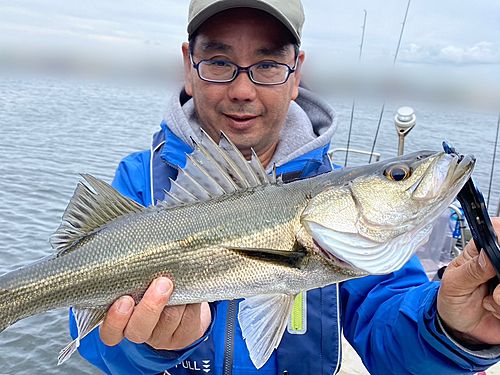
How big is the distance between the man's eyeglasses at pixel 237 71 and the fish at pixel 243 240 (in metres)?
0.79

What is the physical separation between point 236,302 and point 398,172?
3.65 feet

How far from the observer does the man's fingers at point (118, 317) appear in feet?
6.68

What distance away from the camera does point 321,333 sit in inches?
107

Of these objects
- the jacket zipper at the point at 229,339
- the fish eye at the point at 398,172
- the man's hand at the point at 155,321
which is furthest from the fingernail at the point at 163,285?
the fish eye at the point at 398,172

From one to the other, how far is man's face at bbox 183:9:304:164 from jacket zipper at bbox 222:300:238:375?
0.92 metres

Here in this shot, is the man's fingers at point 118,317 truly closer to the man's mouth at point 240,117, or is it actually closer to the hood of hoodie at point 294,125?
the hood of hoodie at point 294,125

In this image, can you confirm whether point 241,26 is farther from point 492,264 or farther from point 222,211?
point 492,264

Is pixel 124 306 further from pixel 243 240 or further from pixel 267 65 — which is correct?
pixel 267 65

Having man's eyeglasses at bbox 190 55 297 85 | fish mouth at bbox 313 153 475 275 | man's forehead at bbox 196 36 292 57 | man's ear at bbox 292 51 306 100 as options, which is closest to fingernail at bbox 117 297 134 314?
fish mouth at bbox 313 153 475 275

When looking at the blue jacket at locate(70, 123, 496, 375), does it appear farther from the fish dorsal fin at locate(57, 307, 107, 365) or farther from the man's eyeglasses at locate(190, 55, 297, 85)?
the man's eyeglasses at locate(190, 55, 297, 85)

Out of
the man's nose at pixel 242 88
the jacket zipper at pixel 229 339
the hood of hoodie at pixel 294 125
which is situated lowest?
the jacket zipper at pixel 229 339

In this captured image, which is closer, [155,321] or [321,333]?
[155,321]

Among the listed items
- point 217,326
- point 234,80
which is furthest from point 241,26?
point 217,326

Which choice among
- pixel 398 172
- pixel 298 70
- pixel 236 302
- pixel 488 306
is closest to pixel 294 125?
pixel 298 70
